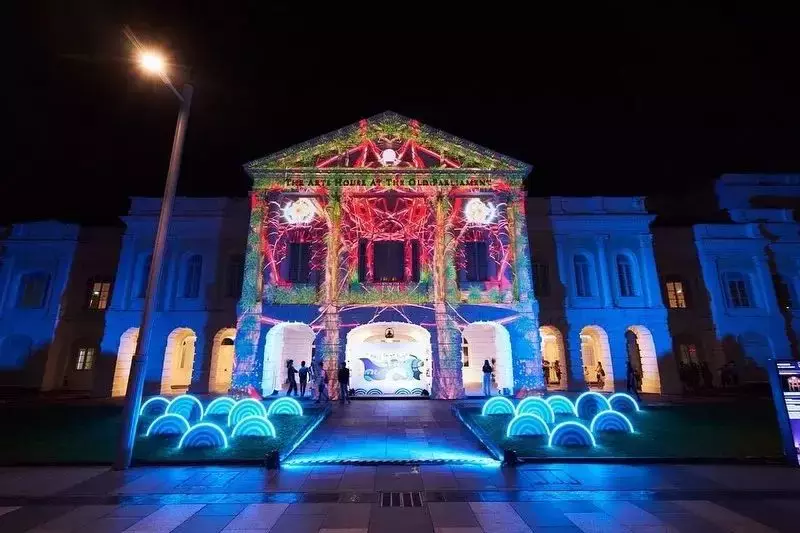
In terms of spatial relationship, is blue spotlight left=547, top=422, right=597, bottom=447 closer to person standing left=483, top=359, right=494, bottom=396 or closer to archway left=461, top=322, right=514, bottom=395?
person standing left=483, top=359, right=494, bottom=396

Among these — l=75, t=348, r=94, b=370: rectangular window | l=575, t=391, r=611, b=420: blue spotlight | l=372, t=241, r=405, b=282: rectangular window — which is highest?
l=372, t=241, r=405, b=282: rectangular window

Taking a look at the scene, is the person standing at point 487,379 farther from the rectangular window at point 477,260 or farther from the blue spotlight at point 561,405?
the rectangular window at point 477,260

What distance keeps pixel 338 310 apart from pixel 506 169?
39.3 ft

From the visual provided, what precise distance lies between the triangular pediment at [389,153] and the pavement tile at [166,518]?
694 inches

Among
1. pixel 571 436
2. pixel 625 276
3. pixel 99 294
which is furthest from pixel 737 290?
pixel 99 294

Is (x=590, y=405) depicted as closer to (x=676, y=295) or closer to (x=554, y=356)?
(x=554, y=356)

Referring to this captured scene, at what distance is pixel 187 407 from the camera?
1338 cm

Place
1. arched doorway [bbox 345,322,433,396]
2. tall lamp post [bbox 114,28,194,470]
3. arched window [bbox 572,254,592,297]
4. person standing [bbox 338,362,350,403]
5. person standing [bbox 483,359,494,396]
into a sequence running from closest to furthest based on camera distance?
tall lamp post [bbox 114,28,194,470] → person standing [bbox 338,362,350,403] → person standing [bbox 483,359,494,396] → arched doorway [bbox 345,322,433,396] → arched window [bbox 572,254,592,297]

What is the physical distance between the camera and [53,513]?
19.4 ft

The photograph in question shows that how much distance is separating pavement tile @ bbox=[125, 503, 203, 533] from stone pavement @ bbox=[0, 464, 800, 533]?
18mm

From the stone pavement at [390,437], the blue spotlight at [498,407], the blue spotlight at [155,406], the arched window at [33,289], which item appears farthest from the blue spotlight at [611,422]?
the arched window at [33,289]

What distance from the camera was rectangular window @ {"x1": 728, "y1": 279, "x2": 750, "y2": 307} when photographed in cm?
2406

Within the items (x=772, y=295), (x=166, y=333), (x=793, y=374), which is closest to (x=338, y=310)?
(x=166, y=333)

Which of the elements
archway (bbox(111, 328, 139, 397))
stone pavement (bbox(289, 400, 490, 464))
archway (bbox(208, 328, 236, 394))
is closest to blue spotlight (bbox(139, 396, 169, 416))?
archway (bbox(208, 328, 236, 394))
